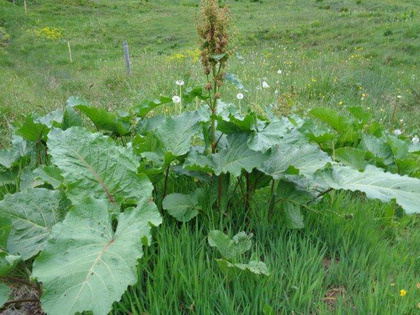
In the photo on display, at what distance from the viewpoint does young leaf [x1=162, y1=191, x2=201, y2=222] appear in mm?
2059

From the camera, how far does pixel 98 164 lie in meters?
1.95

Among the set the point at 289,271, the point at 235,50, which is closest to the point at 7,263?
the point at 289,271

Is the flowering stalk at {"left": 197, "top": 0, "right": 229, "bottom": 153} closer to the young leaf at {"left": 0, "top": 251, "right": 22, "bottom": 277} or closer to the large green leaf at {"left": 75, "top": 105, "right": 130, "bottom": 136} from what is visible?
the large green leaf at {"left": 75, "top": 105, "right": 130, "bottom": 136}

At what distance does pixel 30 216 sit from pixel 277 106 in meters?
2.13

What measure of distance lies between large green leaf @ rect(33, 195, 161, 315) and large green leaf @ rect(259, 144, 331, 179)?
2.39 ft

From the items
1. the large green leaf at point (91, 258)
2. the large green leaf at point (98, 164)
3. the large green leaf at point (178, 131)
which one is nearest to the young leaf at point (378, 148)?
the large green leaf at point (178, 131)

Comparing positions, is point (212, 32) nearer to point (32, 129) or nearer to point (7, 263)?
point (32, 129)

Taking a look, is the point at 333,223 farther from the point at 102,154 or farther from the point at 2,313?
the point at 2,313

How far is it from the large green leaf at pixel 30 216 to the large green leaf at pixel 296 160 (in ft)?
3.39

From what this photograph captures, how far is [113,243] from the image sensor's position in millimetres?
1549

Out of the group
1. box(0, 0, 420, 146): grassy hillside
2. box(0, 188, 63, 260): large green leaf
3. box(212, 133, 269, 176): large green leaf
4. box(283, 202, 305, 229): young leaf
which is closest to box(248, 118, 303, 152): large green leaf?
box(212, 133, 269, 176): large green leaf

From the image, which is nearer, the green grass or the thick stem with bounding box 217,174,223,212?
the green grass

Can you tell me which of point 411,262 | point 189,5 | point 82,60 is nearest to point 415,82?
point 411,262

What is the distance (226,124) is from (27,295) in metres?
1.25
